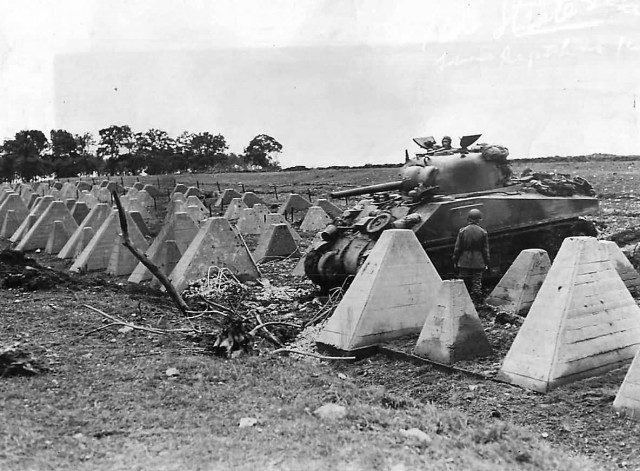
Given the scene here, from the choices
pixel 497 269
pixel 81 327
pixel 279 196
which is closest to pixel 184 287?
pixel 81 327

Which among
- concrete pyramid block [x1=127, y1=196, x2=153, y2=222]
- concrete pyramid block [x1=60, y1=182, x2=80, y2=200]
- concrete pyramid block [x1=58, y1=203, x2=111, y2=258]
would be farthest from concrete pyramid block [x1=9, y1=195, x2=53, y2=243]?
concrete pyramid block [x1=60, y1=182, x2=80, y2=200]

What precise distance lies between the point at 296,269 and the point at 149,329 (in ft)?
19.5

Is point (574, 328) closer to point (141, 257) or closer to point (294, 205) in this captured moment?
point (141, 257)

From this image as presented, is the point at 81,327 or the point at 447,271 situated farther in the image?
the point at 447,271

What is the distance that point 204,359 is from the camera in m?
6.80

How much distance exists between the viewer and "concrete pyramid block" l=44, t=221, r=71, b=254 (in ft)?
61.8

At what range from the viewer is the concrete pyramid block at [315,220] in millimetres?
19750

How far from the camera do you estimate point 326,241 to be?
38.5ft

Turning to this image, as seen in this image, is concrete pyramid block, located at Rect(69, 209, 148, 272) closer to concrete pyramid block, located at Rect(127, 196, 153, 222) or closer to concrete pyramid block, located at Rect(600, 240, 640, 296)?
concrete pyramid block, located at Rect(127, 196, 153, 222)

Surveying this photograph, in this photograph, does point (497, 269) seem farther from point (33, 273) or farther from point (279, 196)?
point (279, 196)

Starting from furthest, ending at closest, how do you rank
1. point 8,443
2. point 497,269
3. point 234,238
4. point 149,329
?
1. point 234,238
2. point 497,269
3. point 149,329
4. point 8,443

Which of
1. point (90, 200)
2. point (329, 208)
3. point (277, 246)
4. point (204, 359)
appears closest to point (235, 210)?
point (329, 208)

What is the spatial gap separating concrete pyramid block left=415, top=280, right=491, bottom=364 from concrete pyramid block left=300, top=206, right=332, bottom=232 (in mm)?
12471

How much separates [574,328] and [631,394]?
949 mm
